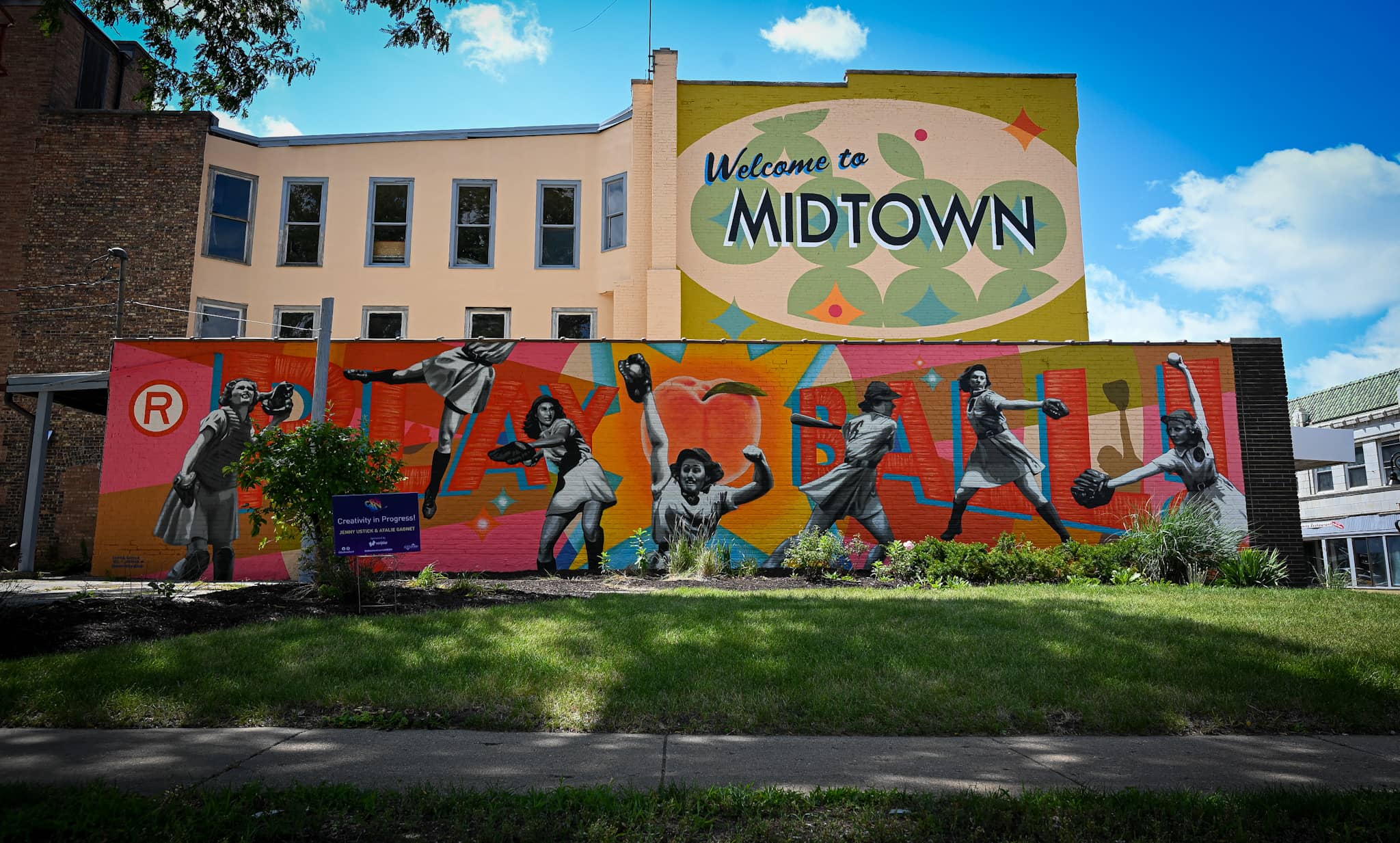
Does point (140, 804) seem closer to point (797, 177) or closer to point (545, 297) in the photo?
point (545, 297)

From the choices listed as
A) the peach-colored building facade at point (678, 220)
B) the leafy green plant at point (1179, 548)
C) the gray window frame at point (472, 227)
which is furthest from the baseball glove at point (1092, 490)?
the gray window frame at point (472, 227)

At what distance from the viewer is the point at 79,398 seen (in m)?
18.4

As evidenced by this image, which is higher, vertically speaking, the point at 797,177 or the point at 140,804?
the point at 797,177

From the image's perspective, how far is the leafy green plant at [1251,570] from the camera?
46.0ft

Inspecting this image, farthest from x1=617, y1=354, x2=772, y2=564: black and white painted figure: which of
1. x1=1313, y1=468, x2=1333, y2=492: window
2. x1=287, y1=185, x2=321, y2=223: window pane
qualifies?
x1=1313, y1=468, x2=1333, y2=492: window

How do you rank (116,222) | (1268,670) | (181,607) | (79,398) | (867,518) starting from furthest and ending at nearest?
(116,222) → (79,398) → (867,518) → (181,607) → (1268,670)

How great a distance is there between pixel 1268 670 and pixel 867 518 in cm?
913

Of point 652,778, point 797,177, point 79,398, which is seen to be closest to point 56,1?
point 652,778

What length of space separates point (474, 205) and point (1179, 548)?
17.3 m

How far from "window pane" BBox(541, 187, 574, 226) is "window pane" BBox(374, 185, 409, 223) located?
348 centimetres

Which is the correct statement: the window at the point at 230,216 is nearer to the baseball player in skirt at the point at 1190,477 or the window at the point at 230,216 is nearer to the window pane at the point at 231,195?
the window pane at the point at 231,195

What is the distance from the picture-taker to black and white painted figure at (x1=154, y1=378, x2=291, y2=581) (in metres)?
15.8

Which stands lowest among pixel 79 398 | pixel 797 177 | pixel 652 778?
pixel 652 778

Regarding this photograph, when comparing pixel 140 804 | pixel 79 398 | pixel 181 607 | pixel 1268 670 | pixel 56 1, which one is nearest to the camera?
pixel 140 804
